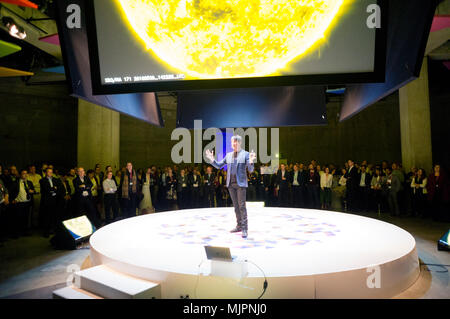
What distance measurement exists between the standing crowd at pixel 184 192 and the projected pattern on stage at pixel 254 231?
2.60m

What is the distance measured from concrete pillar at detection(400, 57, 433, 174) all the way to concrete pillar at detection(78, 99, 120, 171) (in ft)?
33.5

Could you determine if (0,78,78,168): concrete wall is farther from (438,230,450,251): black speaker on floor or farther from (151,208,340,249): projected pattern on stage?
(438,230,450,251): black speaker on floor

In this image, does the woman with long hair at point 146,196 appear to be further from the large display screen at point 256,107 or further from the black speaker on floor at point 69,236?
the black speaker on floor at point 69,236

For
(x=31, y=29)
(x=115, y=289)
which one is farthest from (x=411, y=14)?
(x=31, y=29)

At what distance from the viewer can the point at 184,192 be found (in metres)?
10.2

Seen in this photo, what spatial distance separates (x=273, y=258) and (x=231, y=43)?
2.58 metres

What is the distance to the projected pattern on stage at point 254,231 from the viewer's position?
4329mm

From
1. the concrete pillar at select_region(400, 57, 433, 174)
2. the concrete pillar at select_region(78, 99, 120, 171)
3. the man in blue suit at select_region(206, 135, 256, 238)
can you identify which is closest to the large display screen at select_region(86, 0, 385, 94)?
the man in blue suit at select_region(206, 135, 256, 238)

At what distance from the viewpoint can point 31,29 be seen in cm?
807

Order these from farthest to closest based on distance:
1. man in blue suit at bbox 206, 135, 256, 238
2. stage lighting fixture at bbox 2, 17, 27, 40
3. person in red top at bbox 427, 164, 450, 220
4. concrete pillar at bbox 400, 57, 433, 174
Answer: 1. concrete pillar at bbox 400, 57, 433, 174
2. person in red top at bbox 427, 164, 450, 220
3. stage lighting fixture at bbox 2, 17, 27, 40
4. man in blue suit at bbox 206, 135, 256, 238

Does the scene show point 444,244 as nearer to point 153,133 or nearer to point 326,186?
point 326,186

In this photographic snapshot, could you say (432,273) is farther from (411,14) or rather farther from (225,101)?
(225,101)

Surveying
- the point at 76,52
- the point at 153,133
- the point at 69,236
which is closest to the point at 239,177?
the point at 76,52

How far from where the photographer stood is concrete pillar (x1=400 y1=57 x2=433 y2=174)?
9.92m
